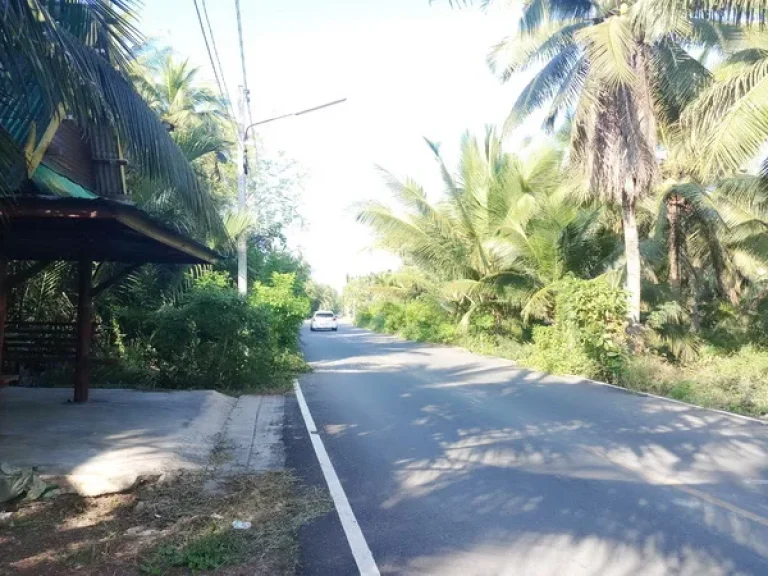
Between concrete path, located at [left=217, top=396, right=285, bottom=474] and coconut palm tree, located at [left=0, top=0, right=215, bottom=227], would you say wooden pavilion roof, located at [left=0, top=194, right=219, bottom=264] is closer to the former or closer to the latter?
coconut palm tree, located at [left=0, top=0, right=215, bottom=227]

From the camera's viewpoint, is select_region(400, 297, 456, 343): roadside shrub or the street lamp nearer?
the street lamp

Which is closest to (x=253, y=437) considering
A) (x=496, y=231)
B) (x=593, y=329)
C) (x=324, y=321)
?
(x=593, y=329)

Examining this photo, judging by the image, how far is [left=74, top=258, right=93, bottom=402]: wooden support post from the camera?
1159cm

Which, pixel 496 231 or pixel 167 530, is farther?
pixel 496 231

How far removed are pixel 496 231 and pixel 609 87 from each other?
9.05 metres

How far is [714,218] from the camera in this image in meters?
20.0

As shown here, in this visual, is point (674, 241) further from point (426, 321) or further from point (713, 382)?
point (426, 321)

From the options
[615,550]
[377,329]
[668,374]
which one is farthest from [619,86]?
[377,329]

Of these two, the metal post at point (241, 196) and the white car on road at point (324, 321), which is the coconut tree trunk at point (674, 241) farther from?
the white car on road at point (324, 321)

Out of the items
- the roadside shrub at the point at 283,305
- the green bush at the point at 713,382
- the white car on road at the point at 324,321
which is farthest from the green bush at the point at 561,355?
the white car on road at the point at 324,321

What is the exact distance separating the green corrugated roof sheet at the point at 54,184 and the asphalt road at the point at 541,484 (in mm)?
4226

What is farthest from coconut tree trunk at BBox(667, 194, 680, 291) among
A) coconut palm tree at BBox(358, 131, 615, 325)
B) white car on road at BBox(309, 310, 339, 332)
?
white car on road at BBox(309, 310, 339, 332)

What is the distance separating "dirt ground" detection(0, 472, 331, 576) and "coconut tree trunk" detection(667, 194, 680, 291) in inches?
702

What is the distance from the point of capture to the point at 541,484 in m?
6.99
